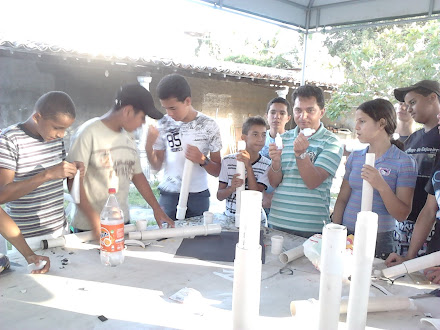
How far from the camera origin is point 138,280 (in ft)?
5.10

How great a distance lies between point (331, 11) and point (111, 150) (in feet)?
11.2

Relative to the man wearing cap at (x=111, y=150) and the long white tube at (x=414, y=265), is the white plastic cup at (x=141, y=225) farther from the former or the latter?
the long white tube at (x=414, y=265)

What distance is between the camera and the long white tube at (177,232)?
2.04 m

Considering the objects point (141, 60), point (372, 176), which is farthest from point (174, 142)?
point (141, 60)

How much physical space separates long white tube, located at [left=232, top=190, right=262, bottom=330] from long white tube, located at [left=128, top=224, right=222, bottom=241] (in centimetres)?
114

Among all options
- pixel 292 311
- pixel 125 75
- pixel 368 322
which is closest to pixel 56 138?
pixel 292 311

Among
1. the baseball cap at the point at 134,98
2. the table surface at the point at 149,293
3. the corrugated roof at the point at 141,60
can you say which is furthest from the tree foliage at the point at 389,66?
the table surface at the point at 149,293

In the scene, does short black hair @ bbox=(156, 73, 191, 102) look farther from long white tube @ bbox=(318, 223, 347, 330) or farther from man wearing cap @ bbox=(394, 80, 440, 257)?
long white tube @ bbox=(318, 223, 347, 330)

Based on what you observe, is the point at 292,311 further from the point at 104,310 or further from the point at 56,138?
the point at 56,138

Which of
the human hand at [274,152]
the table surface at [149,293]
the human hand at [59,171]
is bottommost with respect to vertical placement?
the table surface at [149,293]

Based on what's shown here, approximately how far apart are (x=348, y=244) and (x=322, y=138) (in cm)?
94

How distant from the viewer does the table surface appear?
1239 millimetres

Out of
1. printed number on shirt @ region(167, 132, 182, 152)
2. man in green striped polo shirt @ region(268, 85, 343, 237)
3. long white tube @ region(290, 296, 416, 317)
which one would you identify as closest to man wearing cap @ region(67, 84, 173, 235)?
printed number on shirt @ region(167, 132, 182, 152)

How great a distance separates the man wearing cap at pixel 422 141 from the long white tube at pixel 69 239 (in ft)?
6.38
